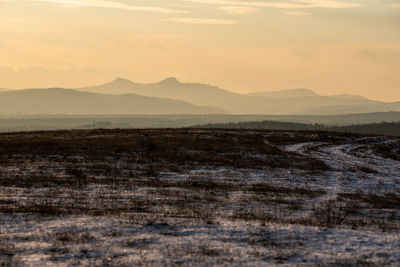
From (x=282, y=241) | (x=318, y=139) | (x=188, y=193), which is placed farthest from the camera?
(x=318, y=139)

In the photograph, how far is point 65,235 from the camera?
55.9 feet

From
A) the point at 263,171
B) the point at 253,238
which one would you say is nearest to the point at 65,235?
the point at 253,238

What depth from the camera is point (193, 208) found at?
22.5 metres

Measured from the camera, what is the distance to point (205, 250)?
15.4m

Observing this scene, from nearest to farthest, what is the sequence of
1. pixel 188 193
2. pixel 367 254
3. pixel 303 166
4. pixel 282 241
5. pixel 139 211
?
pixel 367 254 → pixel 282 241 → pixel 139 211 → pixel 188 193 → pixel 303 166

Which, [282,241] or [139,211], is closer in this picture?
[282,241]

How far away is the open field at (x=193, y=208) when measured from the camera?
1516 centimetres

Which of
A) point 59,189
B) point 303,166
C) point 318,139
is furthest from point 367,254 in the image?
point 318,139

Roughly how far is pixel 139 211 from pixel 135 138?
122ft

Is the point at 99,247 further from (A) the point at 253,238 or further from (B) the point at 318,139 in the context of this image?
(B) the point at 318,139

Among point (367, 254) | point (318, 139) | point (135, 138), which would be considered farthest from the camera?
point (318, 139)

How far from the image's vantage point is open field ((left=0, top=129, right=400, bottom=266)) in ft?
49.8

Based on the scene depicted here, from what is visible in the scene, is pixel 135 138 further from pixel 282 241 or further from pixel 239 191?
pixel 282 241

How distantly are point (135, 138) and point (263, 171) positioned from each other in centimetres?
2358
